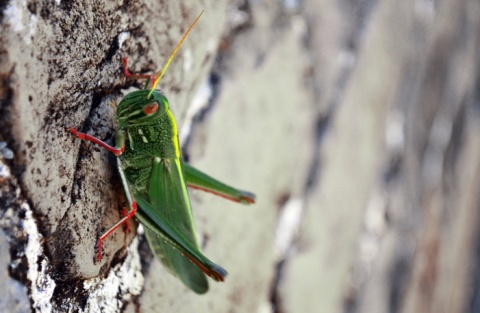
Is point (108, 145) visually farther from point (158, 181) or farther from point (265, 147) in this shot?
point (265, 147)

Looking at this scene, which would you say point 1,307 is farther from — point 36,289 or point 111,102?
point 111,102

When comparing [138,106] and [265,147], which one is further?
[265,147]

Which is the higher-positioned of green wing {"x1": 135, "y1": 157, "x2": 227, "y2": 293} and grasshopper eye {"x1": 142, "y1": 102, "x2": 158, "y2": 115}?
grasshopper eye {"x1": 142, "y1": 102, "x2": 158, "y2": 115}

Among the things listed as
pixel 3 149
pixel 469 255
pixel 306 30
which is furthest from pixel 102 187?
pixel 469 255

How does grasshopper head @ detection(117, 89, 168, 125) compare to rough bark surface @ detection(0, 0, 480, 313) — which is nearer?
rough bark surface @ detection(0, 0, 480, 313)

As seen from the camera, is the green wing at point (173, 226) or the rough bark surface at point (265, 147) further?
the green wing at point (173, 226)

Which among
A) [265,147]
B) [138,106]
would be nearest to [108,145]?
[138,106]
